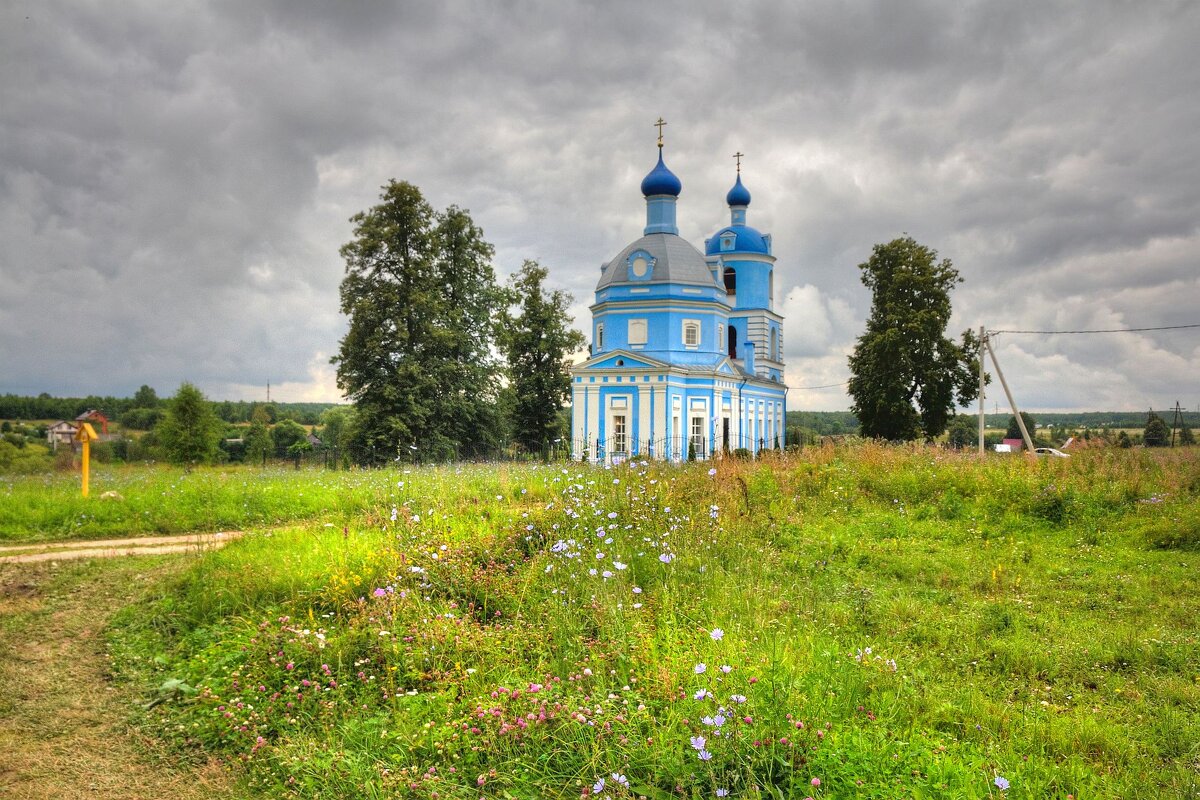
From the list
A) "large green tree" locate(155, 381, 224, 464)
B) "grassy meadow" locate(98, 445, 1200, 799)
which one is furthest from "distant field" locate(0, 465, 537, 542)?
"large green tree" locate(155, 381, 224, 464)

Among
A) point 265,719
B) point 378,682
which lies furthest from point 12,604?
point 378,682

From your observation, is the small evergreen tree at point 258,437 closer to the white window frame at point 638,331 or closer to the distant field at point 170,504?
the white window frame at point 638,331

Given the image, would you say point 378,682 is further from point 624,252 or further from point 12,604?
point 624,252

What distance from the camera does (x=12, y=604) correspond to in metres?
7.78

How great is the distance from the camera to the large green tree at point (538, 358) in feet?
126

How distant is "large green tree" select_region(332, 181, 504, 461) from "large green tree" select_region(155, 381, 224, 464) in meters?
8.62

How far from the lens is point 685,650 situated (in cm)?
494

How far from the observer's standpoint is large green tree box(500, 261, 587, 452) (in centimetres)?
3853

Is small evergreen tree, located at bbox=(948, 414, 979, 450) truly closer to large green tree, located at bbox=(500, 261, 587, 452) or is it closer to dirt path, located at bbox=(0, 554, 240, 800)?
large green tree, located at bbox=(500, 261, 587, 452)

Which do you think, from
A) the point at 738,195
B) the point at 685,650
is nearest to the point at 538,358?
the point at 738,195

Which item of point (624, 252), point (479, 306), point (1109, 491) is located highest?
point (624, 252)

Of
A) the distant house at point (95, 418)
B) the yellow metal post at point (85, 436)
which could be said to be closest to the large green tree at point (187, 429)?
the distant house at point (95, 418)

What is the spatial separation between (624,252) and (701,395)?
8.09 metres

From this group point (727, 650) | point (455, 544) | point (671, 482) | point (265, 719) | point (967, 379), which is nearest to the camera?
point (727, 650)
